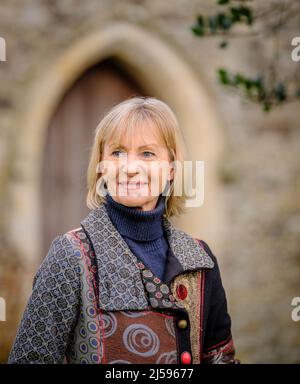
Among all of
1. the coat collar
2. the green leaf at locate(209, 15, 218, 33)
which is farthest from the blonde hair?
the green leaf at locate(209, 15, 218, 33)

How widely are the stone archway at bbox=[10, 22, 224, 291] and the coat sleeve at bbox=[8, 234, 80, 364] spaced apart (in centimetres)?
189

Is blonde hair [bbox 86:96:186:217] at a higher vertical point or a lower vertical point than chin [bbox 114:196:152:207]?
higher

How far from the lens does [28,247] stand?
10.6 ft

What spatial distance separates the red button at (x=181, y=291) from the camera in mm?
1467

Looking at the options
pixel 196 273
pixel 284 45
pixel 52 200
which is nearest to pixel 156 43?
pixel 284 45

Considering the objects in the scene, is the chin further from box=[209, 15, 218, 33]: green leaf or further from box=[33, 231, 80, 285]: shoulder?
box=[209, 15, 218, 33]: green leaf

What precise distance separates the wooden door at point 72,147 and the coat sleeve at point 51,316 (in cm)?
A: 216

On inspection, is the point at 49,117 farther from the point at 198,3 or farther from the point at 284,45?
the point at 284,45

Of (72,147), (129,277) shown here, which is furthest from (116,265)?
(72,147)

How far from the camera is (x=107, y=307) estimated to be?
1343 mm

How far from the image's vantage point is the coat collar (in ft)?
4.50

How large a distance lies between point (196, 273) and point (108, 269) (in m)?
0.28

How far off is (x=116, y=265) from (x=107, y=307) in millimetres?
114

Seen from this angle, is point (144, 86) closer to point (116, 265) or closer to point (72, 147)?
point (72, 147)
